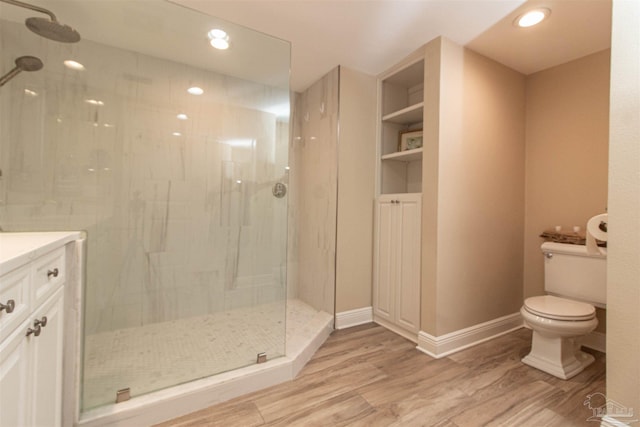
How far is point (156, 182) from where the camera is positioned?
190cm

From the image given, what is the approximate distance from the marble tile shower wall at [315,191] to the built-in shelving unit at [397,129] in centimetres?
44

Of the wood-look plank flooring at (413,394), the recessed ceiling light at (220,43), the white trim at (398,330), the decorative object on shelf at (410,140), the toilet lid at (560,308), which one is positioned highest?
the recessed ceiling light at (220,43)

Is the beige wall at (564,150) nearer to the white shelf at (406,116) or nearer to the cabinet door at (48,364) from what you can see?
the white shelf at (406,116)

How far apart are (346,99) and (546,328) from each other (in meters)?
2.07

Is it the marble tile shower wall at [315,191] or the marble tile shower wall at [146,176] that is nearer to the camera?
the marble tile shower wall at [146,176]

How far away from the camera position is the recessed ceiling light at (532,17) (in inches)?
A: 64.9

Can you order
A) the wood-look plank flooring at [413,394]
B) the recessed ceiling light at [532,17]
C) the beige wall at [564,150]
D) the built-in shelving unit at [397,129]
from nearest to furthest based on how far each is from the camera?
the wood-look plank flooring at [413,394], the recessed ceiling light at [532,17], the beige wall at [564,150], the built-in shelving unit at [397,129]

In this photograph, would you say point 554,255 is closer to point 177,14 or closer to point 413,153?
point 413,153

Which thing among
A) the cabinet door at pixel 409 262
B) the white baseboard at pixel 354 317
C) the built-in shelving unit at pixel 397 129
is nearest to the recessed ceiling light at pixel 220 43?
the built-in shelving unit at pixel 397 129

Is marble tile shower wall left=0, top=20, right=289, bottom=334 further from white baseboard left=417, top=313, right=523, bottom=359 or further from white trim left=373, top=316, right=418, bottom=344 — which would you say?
white baseboard left=417, top=313, right=523, bottom=359

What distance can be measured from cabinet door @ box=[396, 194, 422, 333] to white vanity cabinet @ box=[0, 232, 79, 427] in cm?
193

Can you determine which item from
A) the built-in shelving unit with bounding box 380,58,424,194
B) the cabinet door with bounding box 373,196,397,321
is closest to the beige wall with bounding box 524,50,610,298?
the built-in shelving unit with bounding box 380,58,424,194

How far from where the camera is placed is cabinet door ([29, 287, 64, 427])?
32.7 inches

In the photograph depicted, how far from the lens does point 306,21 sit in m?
1.76
